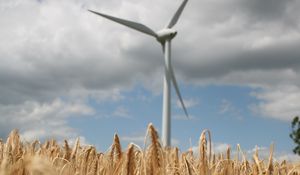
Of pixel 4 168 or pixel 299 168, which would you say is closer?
pixel 4 168

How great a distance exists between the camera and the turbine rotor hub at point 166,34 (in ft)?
117

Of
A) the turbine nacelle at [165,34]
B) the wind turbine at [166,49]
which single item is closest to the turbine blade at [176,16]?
the wind turbine at [166,49]

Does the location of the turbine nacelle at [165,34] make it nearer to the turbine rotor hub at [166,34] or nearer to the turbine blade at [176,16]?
the turbine rotor hub at [166,34]

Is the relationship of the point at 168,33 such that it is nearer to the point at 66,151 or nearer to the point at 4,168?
the point at 66,151

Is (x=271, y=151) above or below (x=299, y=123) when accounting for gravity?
below

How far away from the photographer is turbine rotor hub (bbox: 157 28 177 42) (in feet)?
117

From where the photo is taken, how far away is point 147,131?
7.20ft

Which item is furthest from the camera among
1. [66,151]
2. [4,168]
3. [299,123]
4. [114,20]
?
[299,123]

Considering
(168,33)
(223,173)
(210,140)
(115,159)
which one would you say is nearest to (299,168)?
(223,173)

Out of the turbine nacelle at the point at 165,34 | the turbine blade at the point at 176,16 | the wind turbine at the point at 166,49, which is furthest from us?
the turbine nacelle at the point at 165,34

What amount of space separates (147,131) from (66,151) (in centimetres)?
167

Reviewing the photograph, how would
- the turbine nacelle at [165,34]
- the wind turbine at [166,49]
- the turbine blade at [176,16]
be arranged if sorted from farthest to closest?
1. the turbine nacelle at [165,34]
2. the turbine blade at [176,16]
3. the wind turbine at [166,49]

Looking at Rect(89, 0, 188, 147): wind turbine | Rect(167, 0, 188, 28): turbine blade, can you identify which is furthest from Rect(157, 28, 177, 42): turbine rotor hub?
Rect(167, 0, 188, 28): turbine blade

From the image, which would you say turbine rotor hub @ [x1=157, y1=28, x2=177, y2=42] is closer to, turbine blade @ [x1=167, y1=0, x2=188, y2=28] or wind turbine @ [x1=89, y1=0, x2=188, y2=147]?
wind turbine @ [x1=89, y1=0, x2=188, y2=147]
